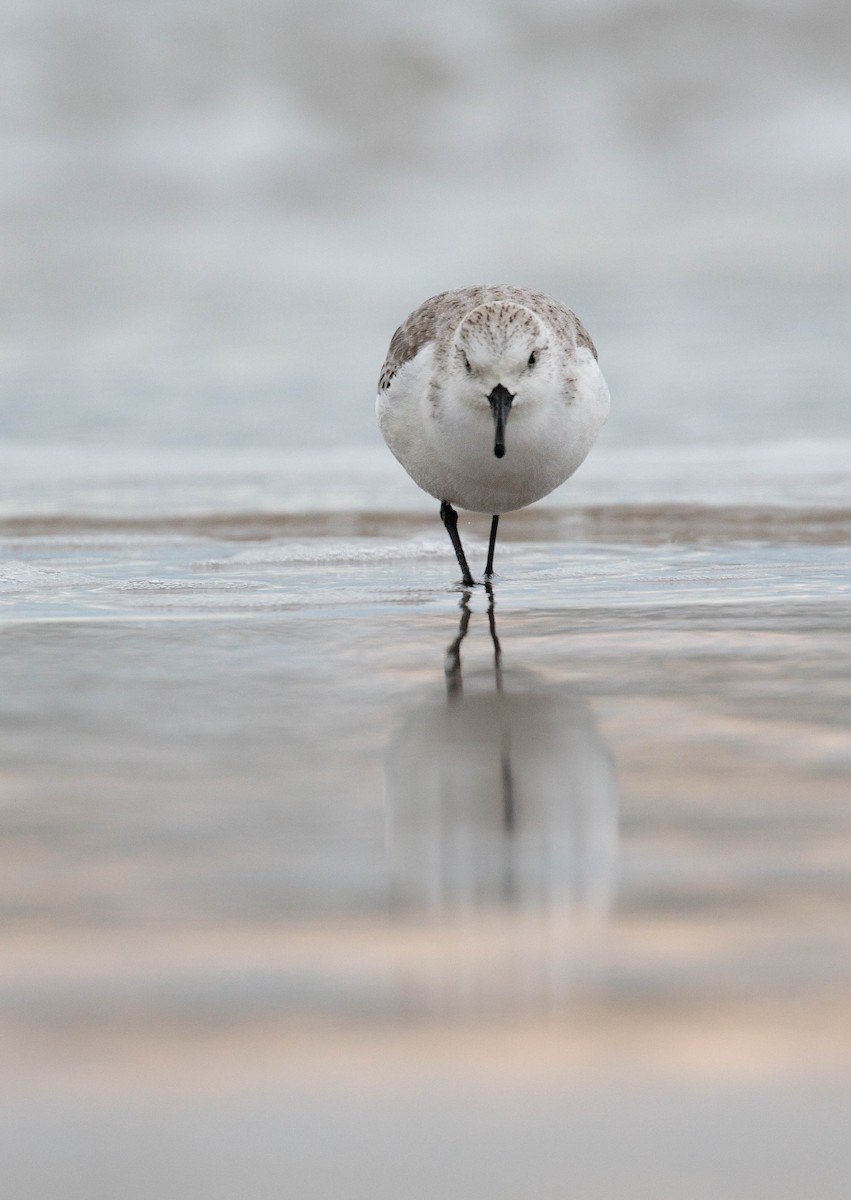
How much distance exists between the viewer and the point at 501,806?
2.40 metres

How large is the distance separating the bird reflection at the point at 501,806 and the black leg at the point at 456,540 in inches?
100

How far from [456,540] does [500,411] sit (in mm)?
1272

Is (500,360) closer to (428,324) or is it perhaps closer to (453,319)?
(453,319)

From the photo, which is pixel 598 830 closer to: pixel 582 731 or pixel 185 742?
pixel 582 731

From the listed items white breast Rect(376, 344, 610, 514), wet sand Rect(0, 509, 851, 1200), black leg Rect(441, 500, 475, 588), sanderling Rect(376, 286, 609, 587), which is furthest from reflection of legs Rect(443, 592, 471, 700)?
black leg Rect(441, 500, 475, 588)

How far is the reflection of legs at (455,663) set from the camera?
355 centimetres

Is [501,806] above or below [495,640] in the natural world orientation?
below

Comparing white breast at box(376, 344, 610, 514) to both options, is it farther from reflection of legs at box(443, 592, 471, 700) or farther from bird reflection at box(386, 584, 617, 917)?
bird reflection at box(386, 584, 617, 917)

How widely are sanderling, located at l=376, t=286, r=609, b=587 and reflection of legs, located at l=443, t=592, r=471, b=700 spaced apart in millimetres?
742

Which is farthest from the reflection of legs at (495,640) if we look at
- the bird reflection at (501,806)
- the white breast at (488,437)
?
the white breast at (488,437)

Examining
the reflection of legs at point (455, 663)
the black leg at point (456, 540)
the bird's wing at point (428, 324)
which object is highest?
the bird's wing at point (428, 324)

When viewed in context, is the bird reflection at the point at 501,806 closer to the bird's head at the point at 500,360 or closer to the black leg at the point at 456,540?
the bird's head at the point at 500,360

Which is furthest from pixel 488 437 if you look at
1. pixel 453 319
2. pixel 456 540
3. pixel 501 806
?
pixel 501 806

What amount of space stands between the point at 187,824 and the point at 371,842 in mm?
321
